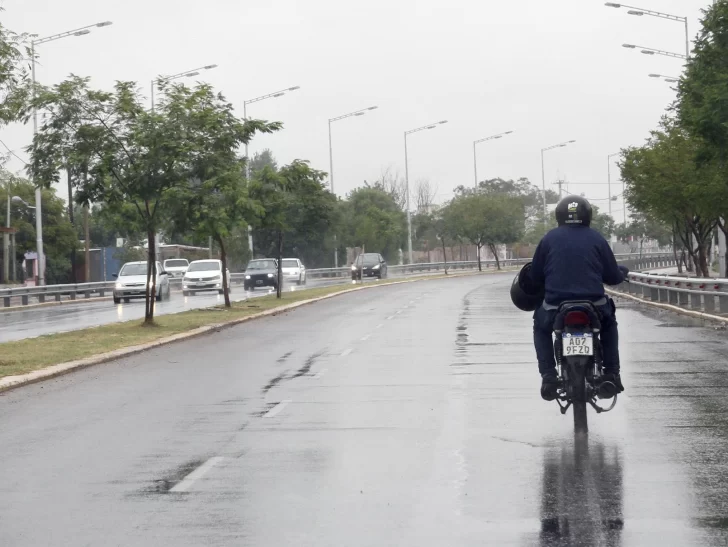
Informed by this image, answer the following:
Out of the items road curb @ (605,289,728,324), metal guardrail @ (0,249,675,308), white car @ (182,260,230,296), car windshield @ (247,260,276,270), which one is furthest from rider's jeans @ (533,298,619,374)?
car windshield @ (247,260,276,270)

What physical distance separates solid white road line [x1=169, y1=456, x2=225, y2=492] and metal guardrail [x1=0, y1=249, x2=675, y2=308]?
4255 cm

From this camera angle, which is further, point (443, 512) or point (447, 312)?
point (447, 312)

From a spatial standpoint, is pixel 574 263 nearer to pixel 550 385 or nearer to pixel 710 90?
pixel 550 385

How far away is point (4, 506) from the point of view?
27.9 ft

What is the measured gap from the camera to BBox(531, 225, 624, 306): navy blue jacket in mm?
11133

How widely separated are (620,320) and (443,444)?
1997cm

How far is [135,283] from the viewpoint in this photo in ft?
171

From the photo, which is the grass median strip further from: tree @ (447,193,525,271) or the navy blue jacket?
tree @ (447,193,525,271)

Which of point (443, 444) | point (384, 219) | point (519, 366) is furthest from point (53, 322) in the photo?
Result: point (384, 219)

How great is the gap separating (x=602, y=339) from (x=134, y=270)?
144 feet

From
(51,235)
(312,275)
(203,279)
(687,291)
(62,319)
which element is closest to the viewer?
(687,291)

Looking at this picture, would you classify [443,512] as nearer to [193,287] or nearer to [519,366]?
[519,366]

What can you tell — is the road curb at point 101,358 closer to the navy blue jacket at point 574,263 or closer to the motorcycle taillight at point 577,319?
the navy blue jacket at point 574,263

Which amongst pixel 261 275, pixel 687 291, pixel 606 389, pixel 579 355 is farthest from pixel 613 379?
pixel 261 275
